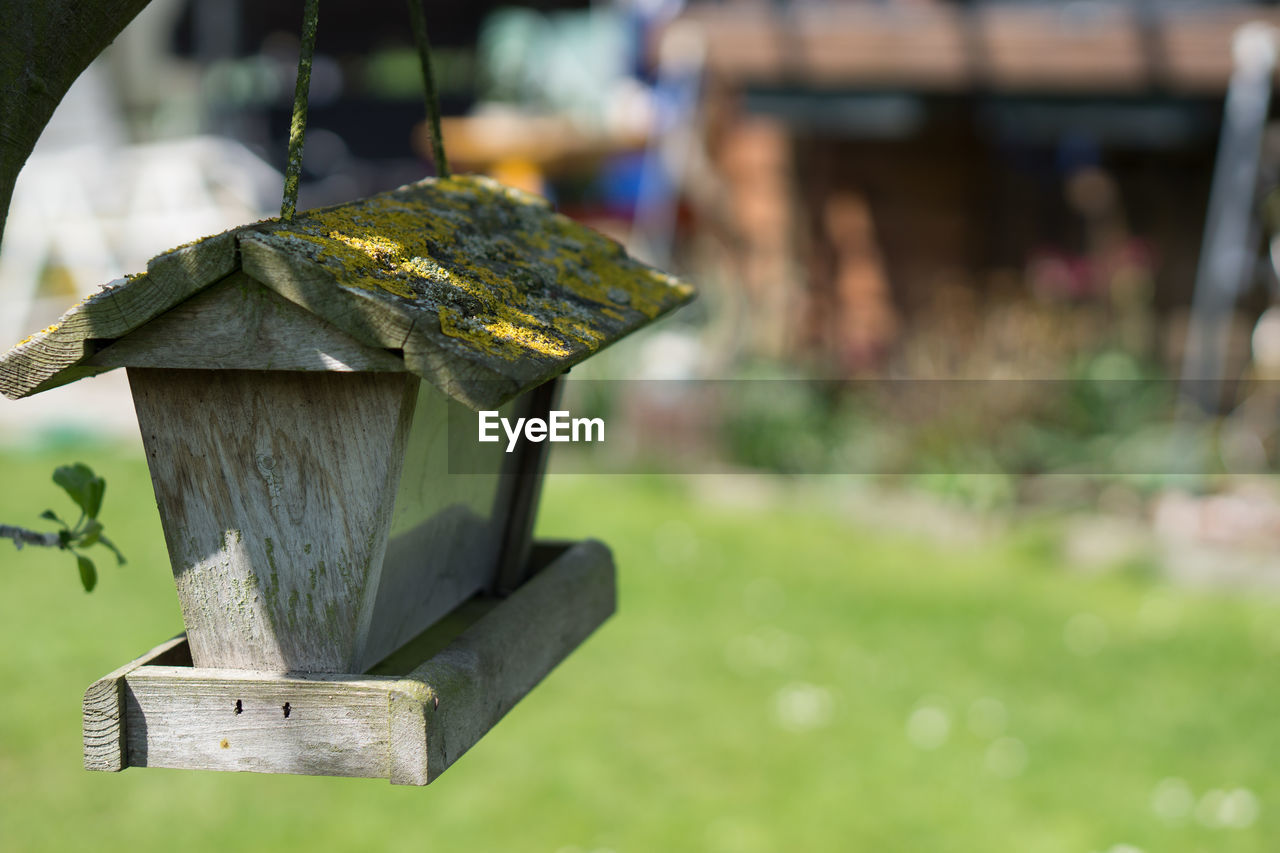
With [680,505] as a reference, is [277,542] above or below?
above

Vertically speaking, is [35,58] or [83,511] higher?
[35,58]

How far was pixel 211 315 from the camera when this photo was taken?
1.10 meters

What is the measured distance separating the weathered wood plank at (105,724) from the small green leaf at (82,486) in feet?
0.61

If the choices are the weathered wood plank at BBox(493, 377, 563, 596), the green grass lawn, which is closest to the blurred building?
the green grass lawn

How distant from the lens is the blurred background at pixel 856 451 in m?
3.43

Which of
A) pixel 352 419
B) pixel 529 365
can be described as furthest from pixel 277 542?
pixel 529 365

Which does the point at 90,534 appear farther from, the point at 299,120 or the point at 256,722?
the point at 299,120

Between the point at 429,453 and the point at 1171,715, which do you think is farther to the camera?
the point at 1171,715

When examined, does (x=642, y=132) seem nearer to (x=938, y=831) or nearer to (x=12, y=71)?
(x=938, y=831)

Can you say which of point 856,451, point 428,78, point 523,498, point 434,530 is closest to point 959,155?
point 856,451

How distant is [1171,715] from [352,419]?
337 centimetres

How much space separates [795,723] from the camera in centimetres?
383

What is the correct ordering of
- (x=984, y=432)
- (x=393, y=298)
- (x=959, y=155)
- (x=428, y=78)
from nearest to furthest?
(x=393, y=298) < (x=428, y=78) < (x=984, y=432) < (x=959, y=155)

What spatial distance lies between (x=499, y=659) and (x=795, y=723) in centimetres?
264
